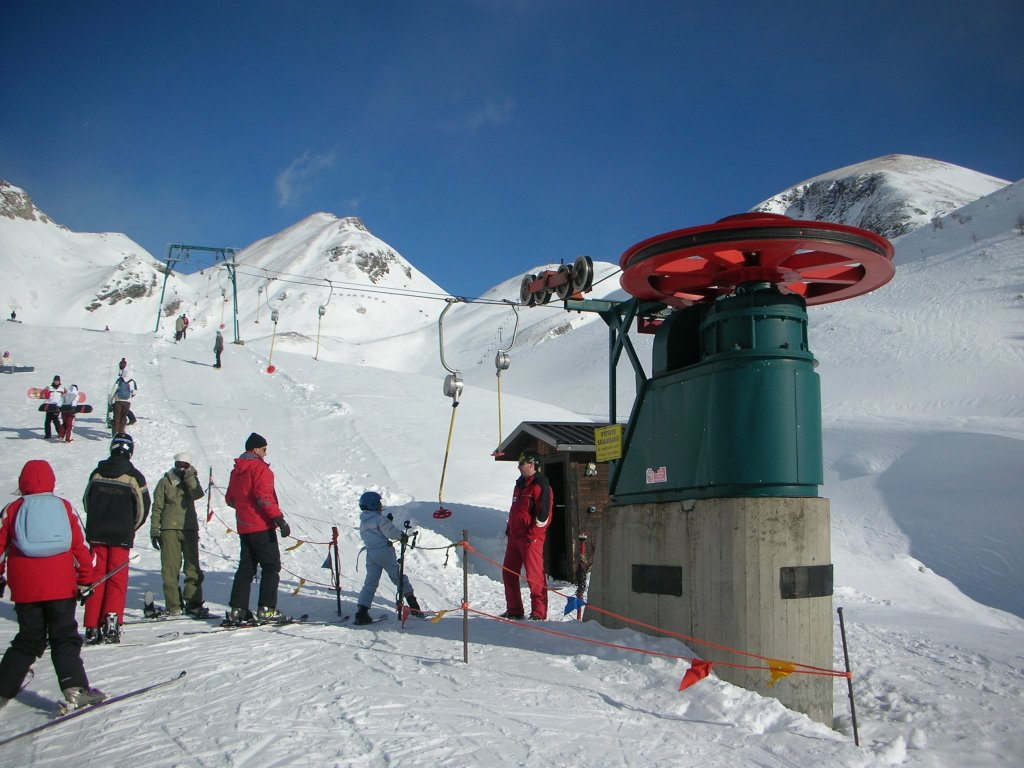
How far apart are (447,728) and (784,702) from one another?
2591 mm

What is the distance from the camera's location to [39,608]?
4961 mm

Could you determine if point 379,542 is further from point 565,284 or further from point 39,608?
point 39,608

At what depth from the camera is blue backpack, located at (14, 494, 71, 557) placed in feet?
16.3

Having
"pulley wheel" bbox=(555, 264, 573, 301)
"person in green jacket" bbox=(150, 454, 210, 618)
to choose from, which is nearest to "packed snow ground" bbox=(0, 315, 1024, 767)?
"person in green jacket" bbox=(150, 454, 210, 618)

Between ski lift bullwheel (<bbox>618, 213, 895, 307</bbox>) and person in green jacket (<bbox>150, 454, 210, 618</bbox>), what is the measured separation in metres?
5.21

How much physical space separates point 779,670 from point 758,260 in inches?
130

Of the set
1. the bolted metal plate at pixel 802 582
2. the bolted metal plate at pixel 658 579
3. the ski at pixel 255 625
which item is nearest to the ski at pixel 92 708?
the ski at pixel 255 625

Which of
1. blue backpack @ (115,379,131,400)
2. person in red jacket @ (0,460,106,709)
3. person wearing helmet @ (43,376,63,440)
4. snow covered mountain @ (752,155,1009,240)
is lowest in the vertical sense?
person in red jacket @ (0,460,106,709)

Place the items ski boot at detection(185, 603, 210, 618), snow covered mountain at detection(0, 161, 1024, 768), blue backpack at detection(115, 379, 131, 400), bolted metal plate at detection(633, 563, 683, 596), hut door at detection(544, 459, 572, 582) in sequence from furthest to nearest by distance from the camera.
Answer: blue backpack at detection(115, 379, 131, 400) → hut door at detection(544, 459, 572, 582) → ski boot at detection(185, 603, 210, 618) → bolted metal plate at detection(633, 563, 683, 596) → snow covered mountain at detection(0, 161, 1024, 768)

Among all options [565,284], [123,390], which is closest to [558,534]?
[565,284]

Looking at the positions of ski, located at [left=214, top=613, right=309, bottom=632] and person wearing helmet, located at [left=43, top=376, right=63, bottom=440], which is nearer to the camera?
ski, located at [left=214, top=613, right=309, bottom=632]

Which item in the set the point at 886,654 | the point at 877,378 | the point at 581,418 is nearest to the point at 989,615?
the point at 886,654

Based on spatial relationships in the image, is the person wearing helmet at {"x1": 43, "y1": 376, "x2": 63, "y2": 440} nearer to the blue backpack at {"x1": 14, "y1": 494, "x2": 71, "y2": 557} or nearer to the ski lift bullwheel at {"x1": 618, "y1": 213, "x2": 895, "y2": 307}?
the blue backpack at {"x1": 14, "y1": 494, "x2": 71, "y2": 557}

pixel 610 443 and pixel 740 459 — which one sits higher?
pixel 610 443
